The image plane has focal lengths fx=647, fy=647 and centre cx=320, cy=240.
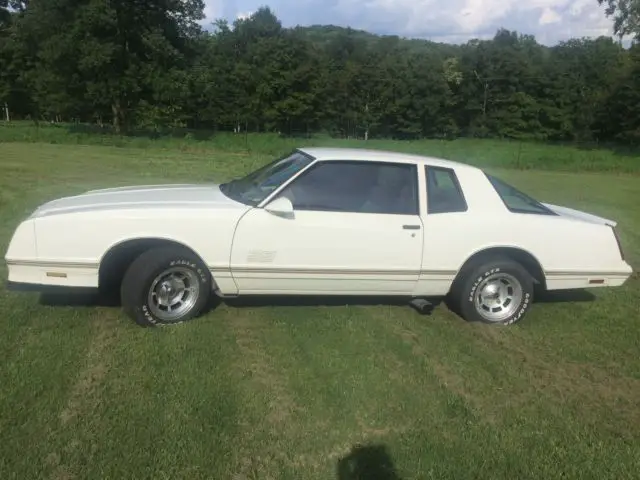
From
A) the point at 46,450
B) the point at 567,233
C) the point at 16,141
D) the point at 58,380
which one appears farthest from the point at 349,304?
the point at 16,141

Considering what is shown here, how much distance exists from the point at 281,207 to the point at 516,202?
7.63ft

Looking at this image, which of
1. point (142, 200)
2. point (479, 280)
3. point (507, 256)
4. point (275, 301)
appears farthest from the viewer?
point (275, 301)

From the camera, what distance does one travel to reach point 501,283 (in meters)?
6.02

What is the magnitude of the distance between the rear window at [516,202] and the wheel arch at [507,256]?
1.25 ft

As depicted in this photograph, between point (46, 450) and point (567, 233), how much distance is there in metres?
4.66

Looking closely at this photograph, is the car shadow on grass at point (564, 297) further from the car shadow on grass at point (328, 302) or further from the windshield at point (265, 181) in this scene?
the windshield at point (265, 181)

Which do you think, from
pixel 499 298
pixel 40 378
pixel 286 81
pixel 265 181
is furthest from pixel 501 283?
pixel 286 81

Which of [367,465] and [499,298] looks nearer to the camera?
[367,465]

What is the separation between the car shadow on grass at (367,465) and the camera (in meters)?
3.44

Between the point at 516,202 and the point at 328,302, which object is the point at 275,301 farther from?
the point at 516,202

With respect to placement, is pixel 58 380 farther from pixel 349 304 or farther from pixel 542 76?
pixel 542 76

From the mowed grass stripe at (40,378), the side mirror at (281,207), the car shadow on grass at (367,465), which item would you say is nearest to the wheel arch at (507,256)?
the side mirror at (281,207)

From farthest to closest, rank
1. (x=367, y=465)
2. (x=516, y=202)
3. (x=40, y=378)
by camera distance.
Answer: (x=516, y=202) → (x=40, y=378) → (x=367, y=465)

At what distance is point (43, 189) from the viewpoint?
43.8ft
